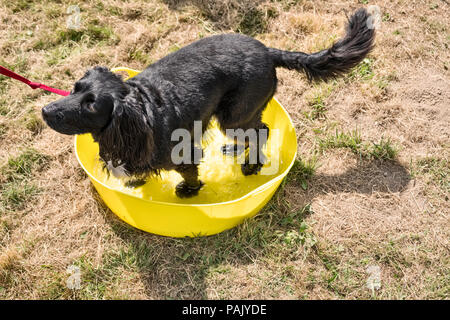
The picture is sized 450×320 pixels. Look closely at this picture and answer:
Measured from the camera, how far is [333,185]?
3832 millimetres

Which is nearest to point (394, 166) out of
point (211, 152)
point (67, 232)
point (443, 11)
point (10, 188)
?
point (211, 152)

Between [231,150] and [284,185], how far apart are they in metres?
0.75

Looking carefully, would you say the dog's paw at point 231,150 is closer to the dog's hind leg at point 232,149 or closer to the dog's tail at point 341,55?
the dog's hind leg at point 232,149

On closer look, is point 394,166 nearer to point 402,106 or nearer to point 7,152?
point 402,106

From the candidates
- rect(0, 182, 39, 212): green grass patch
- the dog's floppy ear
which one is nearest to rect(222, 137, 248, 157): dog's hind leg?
the dog's floppy ear

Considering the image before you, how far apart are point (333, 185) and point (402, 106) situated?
4.66ft

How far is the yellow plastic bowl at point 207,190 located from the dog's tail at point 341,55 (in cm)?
71

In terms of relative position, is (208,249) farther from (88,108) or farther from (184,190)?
(88,108)

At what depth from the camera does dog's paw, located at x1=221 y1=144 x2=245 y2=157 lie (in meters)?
4.07

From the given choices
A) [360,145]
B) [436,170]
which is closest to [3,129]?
[360,145]

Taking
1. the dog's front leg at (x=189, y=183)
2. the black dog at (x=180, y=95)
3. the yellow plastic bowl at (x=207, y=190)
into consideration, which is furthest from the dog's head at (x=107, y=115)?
the dog's front leg at (x=189, y=183)

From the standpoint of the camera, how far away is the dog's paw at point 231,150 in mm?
4066

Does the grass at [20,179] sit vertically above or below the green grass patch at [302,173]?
above

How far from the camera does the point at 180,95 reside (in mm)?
2873
